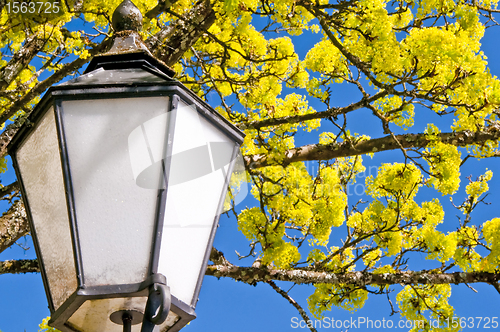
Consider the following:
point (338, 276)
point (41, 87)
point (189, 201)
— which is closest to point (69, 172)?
point (189, 201)

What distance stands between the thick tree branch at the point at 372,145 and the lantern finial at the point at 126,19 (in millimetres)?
2870

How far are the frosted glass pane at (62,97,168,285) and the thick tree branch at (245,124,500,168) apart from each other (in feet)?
11.2

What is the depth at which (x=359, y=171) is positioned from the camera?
6250mm

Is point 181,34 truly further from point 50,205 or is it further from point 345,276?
point 50,205

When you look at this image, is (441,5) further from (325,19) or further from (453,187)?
(453,187)

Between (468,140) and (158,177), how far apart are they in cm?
420

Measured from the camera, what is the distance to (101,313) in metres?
1.43

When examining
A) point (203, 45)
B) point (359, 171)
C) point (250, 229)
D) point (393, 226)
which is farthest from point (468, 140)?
point (203, 45)

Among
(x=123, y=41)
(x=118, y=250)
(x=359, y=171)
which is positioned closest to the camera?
(x=118, y=250)

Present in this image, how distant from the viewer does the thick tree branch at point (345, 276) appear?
4.20 metres

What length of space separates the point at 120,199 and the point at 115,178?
0.22 ft

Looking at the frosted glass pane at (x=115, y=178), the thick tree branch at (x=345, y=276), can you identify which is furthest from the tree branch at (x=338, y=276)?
the frosted glass pane at (x=115, y=178)

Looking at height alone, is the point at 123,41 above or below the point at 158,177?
above

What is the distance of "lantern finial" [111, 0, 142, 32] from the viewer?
2143mm
